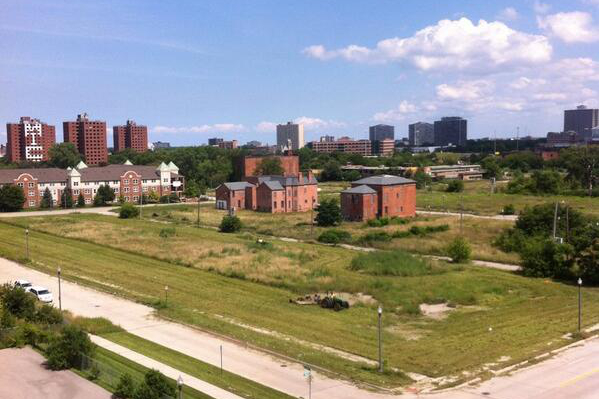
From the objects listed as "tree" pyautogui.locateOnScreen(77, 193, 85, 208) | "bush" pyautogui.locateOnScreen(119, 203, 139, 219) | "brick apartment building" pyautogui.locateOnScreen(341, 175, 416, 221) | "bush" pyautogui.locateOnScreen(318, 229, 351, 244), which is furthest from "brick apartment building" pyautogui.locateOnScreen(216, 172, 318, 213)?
"bush" pyautogui.locateOnScreen(318, 229, 351, 244)

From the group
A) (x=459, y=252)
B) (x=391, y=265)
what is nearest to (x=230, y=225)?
(x=391, y=265)

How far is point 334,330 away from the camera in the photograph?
29.5 m

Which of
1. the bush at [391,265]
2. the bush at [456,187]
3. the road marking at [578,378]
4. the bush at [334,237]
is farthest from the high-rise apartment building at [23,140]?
→ the road marking at [578,378]

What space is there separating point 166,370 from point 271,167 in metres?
92.6

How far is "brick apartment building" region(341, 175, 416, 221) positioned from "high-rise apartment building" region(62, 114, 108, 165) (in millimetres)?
134094

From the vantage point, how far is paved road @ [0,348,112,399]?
21219 millimetres

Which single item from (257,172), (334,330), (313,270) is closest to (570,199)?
(257,172)

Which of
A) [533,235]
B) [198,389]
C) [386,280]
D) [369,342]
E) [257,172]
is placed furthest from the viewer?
[257,172]

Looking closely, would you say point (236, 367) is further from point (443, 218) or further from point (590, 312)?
point (443, 218)

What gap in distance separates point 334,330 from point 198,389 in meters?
9.64

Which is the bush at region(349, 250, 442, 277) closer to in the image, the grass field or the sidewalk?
the grass field

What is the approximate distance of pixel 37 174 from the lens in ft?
329

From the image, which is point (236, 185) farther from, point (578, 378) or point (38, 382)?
point (578, 378)

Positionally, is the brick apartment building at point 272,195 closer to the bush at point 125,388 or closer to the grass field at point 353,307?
the grass field at point 353,307
